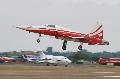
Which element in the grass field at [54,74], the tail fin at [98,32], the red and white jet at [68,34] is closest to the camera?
the grass field at [54,74]

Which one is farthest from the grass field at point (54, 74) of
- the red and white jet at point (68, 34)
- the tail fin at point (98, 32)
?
the tail fin at point (98, 32)

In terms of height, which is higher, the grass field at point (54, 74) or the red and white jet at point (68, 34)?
the red and white jet at point (68, 34)

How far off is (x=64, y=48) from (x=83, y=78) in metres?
20.0

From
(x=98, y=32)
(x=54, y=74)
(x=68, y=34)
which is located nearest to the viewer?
(x=54, y=74)

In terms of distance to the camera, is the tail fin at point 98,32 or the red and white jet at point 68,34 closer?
the red and white jet at point 68,34

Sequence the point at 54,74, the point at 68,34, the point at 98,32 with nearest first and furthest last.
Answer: the point at 54,74, the point at 68,34, the point at 98,32

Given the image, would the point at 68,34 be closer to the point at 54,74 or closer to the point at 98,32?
the point at 98,32

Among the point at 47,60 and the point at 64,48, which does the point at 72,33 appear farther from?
the point at 47,60

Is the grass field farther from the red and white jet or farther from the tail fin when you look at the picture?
the tail fin

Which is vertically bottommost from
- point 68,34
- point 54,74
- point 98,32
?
point 54,74

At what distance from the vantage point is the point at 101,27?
11162 centimetres

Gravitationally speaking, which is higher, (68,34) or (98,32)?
(98,32)

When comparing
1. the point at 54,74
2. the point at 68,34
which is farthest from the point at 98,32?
the point at 54,74

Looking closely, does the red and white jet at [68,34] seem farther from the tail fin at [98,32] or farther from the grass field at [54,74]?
the grass field at [54,74]
